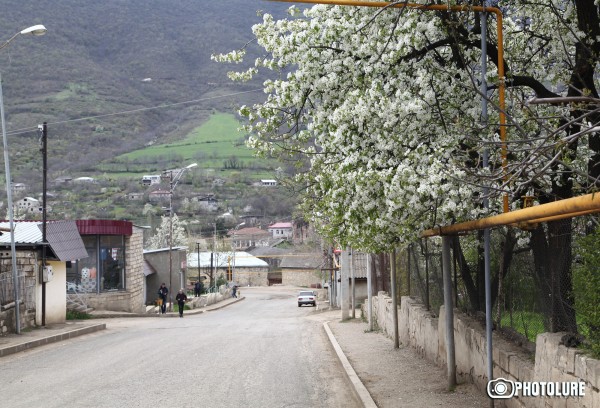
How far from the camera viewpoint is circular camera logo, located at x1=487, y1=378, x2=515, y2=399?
30.8ft

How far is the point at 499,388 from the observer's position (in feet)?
31.3

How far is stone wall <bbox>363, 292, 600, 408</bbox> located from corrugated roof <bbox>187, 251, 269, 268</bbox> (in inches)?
2859

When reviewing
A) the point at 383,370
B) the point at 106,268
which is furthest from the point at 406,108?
the point at 106,268

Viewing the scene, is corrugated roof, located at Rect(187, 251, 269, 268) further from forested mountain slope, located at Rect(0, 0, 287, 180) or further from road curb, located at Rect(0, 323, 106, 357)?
road curb, located at Rect(0, 323, 106, 357)

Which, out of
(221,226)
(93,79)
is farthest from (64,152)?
→ (93,79)

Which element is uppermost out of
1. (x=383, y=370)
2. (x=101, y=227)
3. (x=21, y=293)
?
(x=101, y=227)

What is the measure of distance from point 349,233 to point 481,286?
82.8 inches

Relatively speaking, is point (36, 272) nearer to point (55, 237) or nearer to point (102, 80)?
point (55, 237)

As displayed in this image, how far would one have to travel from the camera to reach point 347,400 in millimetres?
11867

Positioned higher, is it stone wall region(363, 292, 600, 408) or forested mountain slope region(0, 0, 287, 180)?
forested mountain slope region(0, 0, 287, 180)

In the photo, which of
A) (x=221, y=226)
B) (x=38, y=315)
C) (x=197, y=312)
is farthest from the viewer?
(x=221, y=226)

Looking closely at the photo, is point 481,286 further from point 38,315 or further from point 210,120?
point 210,120

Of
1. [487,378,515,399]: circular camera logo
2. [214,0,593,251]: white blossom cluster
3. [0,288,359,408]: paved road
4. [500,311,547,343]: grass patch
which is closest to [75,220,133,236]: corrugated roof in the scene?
[0,288,359,408]: paved road

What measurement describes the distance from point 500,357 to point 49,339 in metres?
15.9
